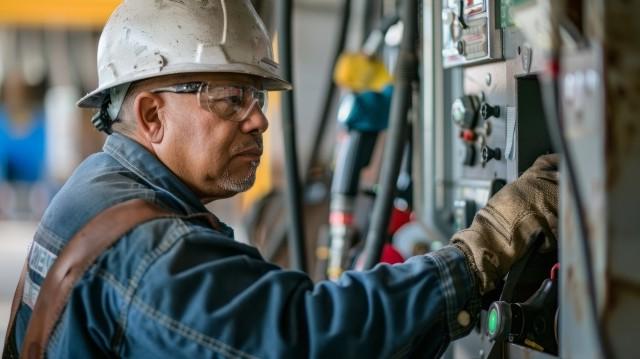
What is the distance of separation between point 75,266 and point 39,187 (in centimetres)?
1071

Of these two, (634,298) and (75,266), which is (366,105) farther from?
(634,298)

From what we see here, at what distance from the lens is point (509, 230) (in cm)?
186

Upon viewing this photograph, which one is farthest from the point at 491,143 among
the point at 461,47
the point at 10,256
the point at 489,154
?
the point at 10,256

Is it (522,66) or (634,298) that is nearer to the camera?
(634,298)

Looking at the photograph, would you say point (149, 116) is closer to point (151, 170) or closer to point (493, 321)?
point (151, 170)

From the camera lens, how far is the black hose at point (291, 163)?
11.0 feet

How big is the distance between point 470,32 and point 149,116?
82 centimetres

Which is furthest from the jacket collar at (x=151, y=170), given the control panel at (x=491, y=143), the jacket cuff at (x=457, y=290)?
the control panel at (x=491, y=143)

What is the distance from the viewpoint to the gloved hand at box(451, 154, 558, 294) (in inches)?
72.5

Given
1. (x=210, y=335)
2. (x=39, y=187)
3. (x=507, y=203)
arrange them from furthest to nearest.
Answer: (x=39, y=187)
(x=507, y=203)
(x=210, y=335)

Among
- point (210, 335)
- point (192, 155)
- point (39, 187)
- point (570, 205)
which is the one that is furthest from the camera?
point (39, 187)

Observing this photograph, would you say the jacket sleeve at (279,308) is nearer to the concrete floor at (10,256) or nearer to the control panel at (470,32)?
the control panel at (470,32)

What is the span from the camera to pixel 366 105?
359 cm

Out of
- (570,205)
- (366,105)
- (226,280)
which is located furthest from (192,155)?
(366,105)
